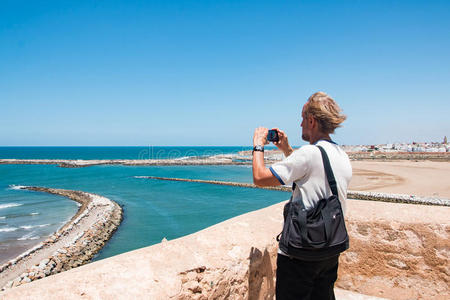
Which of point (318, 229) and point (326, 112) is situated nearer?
point (318, 229)

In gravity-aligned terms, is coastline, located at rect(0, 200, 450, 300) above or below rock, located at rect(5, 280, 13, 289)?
above

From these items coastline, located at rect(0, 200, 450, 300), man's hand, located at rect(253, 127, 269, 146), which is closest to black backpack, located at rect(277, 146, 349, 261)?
man's hand, located at rect(253, 127, 269, 146)

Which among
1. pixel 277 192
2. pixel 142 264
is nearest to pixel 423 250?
pixel 142 264

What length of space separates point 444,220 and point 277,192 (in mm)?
21695

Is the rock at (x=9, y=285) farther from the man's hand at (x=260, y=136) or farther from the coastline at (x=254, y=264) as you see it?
the man's hand at (x=260, y=136)

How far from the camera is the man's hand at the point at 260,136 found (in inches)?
67.4

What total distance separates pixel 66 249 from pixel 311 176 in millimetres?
11694

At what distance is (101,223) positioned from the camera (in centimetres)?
1397

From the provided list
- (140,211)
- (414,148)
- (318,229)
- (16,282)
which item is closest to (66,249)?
(16,282)

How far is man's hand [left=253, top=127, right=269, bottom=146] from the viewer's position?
1.71 metres

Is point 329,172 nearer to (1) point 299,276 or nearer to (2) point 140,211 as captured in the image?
(1) point 299,276

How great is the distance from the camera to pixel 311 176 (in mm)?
1403

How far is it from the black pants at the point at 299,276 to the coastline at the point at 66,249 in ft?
29.4

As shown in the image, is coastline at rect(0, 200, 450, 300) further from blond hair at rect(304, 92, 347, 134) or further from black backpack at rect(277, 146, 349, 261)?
blond hair at rect(304, 92, 347, 134)
